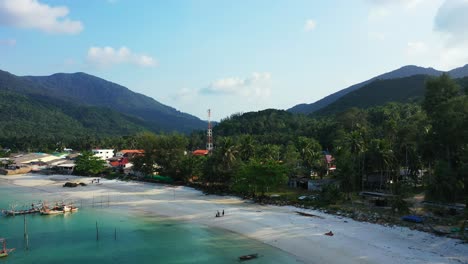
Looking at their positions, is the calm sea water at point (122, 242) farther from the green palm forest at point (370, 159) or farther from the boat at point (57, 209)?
the green palm forest at point (370, 159)

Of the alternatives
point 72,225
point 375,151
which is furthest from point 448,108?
point 72,225

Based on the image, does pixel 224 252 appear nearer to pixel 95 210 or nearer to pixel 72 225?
pixel 72 225

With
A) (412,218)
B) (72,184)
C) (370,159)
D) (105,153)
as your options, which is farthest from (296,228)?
(105,153)

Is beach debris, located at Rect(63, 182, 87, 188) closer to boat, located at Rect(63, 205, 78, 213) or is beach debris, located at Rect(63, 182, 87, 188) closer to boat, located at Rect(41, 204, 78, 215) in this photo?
boat, located at Rect(41, 204, 78, 215)

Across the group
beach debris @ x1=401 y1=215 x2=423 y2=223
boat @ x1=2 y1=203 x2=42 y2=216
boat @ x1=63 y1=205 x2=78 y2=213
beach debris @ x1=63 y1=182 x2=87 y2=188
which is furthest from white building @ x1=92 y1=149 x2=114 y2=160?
beach debris @ x1=401 y1=215 x2=423 y2=223

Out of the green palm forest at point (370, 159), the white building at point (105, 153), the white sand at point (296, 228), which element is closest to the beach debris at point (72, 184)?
the white sand at point (296, 228)

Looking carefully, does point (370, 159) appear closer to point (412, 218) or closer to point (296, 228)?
point (412, 218)

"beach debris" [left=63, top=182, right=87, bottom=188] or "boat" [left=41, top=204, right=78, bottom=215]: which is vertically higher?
"beach debris" [left=63, top=182, right=87, bottom=188]
